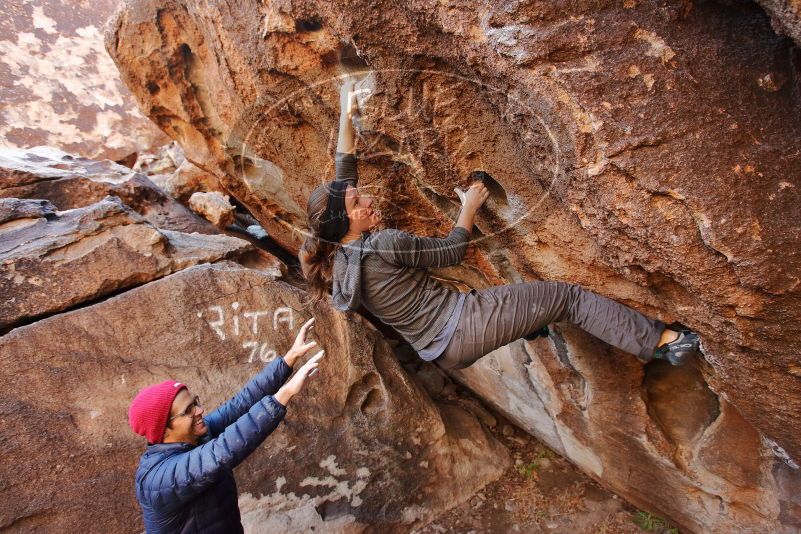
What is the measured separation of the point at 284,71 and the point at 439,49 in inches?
41.8

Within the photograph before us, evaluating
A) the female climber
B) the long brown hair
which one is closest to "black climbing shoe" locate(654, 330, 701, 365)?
the female climber

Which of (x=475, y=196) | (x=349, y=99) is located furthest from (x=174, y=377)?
(x=475, y=196)

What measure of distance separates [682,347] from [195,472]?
204cm

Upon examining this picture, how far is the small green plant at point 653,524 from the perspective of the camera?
132 inches

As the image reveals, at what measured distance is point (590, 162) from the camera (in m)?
1.74

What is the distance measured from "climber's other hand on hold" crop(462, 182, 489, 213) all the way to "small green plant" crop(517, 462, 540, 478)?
257 cm

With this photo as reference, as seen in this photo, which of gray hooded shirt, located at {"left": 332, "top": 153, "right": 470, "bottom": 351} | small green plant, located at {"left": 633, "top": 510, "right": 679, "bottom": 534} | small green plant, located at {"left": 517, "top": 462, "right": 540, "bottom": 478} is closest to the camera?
gray hooded shirt, located at {"left": 332, "top": 153, "right": 470, "bottom": 351}

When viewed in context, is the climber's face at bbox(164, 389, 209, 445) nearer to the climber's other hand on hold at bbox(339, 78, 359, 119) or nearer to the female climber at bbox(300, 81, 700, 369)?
the female climber at bbox(300, 81, 700, 369)

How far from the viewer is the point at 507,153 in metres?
2.27

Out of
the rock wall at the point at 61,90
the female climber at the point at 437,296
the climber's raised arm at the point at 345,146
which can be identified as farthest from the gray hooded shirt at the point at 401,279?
the rock wall at the point at 61,90

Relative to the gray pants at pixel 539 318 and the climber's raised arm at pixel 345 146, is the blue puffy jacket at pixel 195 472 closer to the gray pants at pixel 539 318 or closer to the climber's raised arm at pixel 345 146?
the gray pants at pixel 539 318

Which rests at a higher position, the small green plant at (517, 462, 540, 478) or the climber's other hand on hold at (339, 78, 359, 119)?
the climber's other hand on hold at (339, 78, 359, 119)

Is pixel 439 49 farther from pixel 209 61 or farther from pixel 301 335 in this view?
pixel 209 61

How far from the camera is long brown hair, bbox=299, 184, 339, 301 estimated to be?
7.66 ft
